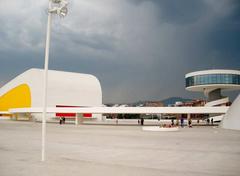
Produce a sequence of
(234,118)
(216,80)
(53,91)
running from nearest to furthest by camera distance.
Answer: (234,118)
(216,80)
(53,91)

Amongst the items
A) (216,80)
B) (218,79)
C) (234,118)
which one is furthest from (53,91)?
(234,118)

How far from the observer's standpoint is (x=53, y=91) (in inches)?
3214

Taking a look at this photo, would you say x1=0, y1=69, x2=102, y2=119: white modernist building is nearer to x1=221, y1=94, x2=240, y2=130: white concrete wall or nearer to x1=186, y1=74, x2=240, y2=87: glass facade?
x1=186, y1=74, x2=240, y2=87: glass facade

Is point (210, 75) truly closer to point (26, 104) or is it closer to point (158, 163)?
point (26, 104)

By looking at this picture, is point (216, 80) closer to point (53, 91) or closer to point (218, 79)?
point (218, 79)

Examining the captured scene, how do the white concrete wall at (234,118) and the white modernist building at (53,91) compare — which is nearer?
the white concrete wall at (234,118)

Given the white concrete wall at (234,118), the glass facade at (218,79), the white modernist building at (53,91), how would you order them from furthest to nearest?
the white modernist building at (53,91)
the glass facade at (218,79)
the white concrete wall at (234,118)

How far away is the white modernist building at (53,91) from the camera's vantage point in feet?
262

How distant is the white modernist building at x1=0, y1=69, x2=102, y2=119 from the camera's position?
79.8 meters

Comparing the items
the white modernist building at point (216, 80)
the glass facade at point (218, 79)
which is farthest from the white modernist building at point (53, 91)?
the glass facade at point (218, 79)

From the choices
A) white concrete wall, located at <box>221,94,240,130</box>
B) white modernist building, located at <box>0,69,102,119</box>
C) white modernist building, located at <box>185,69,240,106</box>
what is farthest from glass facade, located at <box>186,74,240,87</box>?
white concrete wall, located at <box>221,94,240,130</box>

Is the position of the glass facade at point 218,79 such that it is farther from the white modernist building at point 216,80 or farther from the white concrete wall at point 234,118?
the white concrete wall at point 234,118

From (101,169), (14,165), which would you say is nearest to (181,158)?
(101,169)

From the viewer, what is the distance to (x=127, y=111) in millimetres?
50344
